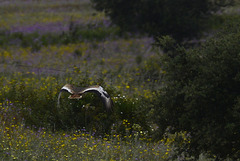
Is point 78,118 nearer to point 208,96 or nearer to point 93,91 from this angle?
point 93,91

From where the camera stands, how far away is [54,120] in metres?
9.50

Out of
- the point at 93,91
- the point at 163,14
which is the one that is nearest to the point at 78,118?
the point at 93,91

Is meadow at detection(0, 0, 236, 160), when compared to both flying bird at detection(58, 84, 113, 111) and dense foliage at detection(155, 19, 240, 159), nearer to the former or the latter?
flying bird at detection(58, 84, 113, 111)

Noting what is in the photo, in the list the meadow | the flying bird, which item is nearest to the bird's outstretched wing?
the flying bird

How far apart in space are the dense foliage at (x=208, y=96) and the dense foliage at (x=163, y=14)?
11.2m

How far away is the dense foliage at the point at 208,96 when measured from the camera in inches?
253

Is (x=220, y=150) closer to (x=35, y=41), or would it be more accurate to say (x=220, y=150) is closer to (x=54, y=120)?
(x=54, y=120)

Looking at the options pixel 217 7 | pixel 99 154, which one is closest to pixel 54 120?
pixel 99 154

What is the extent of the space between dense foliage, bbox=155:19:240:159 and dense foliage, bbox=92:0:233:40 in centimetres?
1120

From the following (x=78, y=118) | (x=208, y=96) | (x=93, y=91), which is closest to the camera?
(x=208, y=96)

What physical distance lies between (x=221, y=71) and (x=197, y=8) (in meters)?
12.7

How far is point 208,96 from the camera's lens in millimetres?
6465

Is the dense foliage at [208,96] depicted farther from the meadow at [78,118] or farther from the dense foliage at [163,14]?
the dense foliage at [163,14]

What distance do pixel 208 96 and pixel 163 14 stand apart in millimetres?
12195
